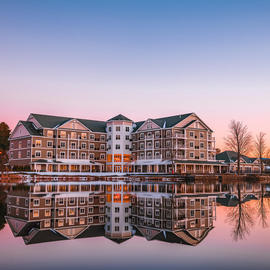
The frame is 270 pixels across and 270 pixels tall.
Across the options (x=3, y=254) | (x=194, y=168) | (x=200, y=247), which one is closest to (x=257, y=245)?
(x=200, y=247)

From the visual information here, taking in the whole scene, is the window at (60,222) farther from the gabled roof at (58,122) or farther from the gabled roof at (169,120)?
the gabled roof at (58,122)

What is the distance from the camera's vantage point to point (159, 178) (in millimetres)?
63000

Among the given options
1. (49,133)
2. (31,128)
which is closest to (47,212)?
(49,133)

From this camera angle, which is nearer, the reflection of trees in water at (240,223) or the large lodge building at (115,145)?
the reflection of trees in water at (240,223)

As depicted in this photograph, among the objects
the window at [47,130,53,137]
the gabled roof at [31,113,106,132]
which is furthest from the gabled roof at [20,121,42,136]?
the gabled roof at [31,113,106,132]

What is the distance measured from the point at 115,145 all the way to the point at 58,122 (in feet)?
47.2

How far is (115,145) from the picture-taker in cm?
8056

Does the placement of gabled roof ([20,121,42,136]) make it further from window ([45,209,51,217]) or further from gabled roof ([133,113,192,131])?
window ([45,209,51,217])

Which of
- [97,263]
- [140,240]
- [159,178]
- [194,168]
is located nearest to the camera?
[97,263]

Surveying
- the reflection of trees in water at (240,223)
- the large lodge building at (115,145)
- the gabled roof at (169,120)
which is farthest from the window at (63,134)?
the reflection of trees in water at (240,223)

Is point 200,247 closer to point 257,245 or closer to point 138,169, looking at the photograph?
point 257,245

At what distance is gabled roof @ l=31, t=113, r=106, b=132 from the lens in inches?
2899

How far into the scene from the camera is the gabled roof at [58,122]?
2899 inches

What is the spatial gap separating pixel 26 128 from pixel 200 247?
68.3 metres
